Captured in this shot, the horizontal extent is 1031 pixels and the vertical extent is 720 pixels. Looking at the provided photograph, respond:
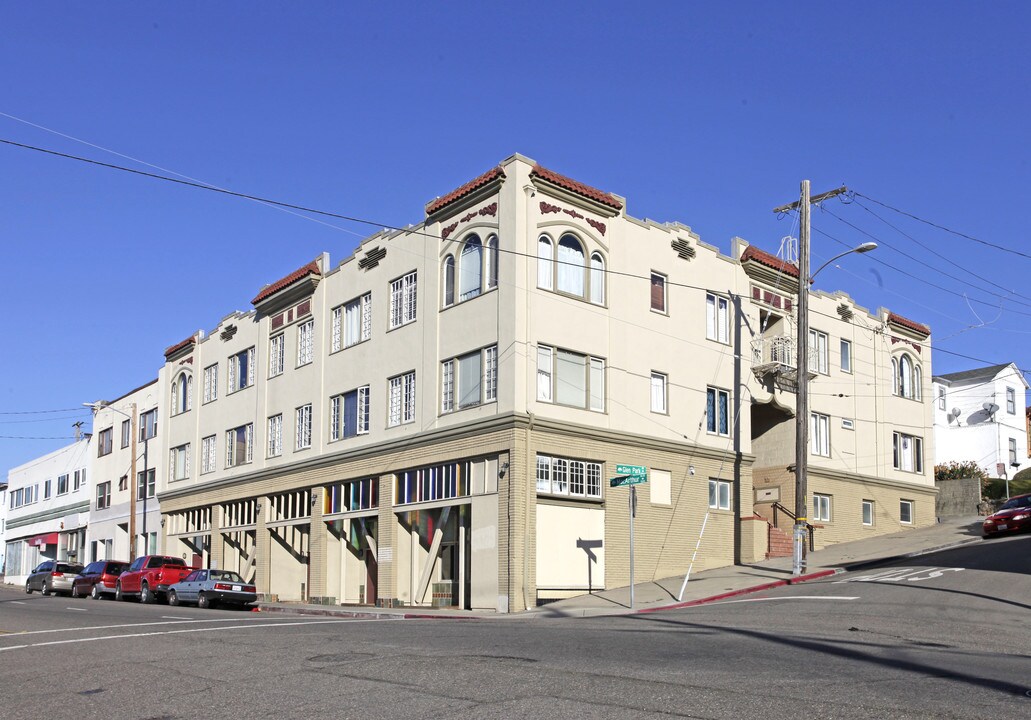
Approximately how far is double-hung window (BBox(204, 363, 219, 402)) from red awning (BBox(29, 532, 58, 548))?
25.1m

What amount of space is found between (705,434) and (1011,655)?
2001 centimetres

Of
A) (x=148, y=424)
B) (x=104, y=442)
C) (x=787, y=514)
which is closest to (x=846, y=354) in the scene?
(x=787, y=514)

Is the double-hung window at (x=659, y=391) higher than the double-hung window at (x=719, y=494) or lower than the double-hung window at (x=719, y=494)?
higher

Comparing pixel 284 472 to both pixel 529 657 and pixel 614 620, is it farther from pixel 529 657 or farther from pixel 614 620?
pixel 529 657

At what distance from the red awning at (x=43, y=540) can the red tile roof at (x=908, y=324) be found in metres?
51.3

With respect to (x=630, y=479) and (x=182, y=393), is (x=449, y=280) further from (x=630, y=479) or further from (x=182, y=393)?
(x=182, y=393)

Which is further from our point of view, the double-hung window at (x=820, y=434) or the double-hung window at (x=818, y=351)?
the double-hung window at (x=818, y=351)

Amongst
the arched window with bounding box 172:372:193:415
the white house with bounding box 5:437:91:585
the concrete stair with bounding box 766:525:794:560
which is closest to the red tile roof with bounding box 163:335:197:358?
the arched window with bounding box 172:372:193:415

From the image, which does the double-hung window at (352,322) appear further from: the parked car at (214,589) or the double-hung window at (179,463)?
the double-hung window at (179,463)

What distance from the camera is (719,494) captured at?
3528 centimetres

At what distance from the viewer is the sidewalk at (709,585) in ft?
86.8

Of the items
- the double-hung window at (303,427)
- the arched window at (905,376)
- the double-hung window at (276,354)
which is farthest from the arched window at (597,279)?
the arched window at (905,376)

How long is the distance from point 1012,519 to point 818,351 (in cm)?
919

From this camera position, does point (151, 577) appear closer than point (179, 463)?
Yes
